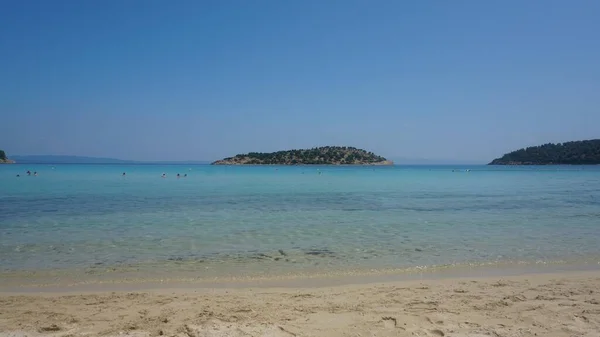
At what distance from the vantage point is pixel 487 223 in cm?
1555

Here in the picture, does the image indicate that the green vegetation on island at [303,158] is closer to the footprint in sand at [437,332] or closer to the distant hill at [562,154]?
the distant hill at [562,154]

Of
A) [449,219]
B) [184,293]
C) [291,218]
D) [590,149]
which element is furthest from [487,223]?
[590,149]

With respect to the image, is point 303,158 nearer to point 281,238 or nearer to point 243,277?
point 281,238

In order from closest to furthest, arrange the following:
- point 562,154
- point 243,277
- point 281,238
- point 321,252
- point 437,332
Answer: point 437,332 → point 243,277 → point 321,252 → point 281,238 → point 562,154

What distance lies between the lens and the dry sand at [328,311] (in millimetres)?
5289

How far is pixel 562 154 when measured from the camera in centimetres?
15925

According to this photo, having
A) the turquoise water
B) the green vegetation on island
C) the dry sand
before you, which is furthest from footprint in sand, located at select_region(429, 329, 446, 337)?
the green vegetation on island

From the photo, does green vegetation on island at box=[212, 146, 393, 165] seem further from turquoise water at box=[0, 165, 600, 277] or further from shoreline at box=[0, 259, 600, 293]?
shoreline at box=[0, 259, 600, 293]

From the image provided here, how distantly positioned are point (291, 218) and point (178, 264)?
26.3 ft

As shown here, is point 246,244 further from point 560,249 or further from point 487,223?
point 487,223

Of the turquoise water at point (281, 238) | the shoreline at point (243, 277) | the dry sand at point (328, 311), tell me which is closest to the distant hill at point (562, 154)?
the turquoise water at point (281, 238)

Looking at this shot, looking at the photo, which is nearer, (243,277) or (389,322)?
(389,322)

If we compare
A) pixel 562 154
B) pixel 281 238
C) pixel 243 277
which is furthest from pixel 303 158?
pixel 243 277

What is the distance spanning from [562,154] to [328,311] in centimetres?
18388
